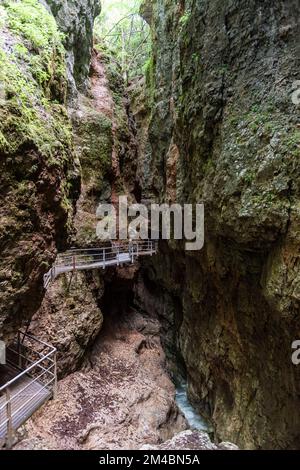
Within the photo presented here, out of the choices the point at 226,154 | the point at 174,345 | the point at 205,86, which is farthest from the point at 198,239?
the point at 174,345

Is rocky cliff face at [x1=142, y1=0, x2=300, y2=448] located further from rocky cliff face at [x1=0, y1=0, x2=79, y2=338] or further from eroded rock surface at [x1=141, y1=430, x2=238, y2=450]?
rocky cliff face at [x1=0, y1=0, x2=79, y2=338]

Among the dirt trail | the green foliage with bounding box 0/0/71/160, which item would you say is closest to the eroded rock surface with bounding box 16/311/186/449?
the green foliage with bounding box 0/0/71/160

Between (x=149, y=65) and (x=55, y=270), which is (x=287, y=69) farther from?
(x=149, y=65)

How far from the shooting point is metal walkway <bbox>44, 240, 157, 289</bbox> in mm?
9672

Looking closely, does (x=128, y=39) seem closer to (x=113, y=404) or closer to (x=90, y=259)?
(x=90, y=259)

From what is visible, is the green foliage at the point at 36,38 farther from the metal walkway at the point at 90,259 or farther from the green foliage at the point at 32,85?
Result: the metal walkway at the point at 90,259

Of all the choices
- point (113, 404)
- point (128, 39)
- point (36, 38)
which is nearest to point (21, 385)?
point (113, 404)

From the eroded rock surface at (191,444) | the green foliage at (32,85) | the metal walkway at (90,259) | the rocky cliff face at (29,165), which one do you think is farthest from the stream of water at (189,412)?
the green foliage at (32,85)

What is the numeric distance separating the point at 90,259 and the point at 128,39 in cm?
1691

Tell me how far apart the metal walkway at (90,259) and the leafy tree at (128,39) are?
12734 mm

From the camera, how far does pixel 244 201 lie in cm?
660

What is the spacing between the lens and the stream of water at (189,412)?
10.8 m

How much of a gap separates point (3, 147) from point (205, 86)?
5585mm

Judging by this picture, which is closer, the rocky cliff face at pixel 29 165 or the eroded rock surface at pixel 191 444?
the eroded rock surface at pixel 191 444
